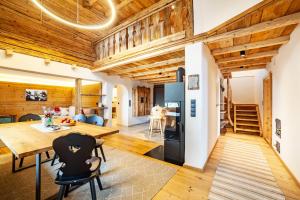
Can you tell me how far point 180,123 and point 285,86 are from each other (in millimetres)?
2296

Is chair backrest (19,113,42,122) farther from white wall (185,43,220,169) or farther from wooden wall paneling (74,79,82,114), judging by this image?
white wall (185,43,220,169)

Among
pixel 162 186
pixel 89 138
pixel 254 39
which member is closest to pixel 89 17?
pixel 89 138

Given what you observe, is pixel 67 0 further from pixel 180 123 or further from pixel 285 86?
pixel 285 86

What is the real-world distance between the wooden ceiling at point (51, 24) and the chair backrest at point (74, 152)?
3107 millimetres

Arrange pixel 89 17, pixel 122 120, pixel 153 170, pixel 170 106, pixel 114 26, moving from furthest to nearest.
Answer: pixel 122 120, pixel 114 26, pixel 89 17, pixel 170 106, pixel 153 170

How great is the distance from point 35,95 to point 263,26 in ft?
25.2

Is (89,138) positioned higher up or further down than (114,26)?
further down

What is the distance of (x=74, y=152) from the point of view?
1364 millimetres

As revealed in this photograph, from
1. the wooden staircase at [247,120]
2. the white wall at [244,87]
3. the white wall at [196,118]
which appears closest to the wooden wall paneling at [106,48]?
the white wall at [196,118]

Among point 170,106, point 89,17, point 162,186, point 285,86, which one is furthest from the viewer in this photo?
point 89,17

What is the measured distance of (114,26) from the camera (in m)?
3.91

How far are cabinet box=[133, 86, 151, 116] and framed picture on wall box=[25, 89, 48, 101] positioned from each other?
13.4 feet

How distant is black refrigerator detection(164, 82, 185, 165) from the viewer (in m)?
2.71

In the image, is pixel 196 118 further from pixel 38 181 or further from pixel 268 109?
pixel 268 109
